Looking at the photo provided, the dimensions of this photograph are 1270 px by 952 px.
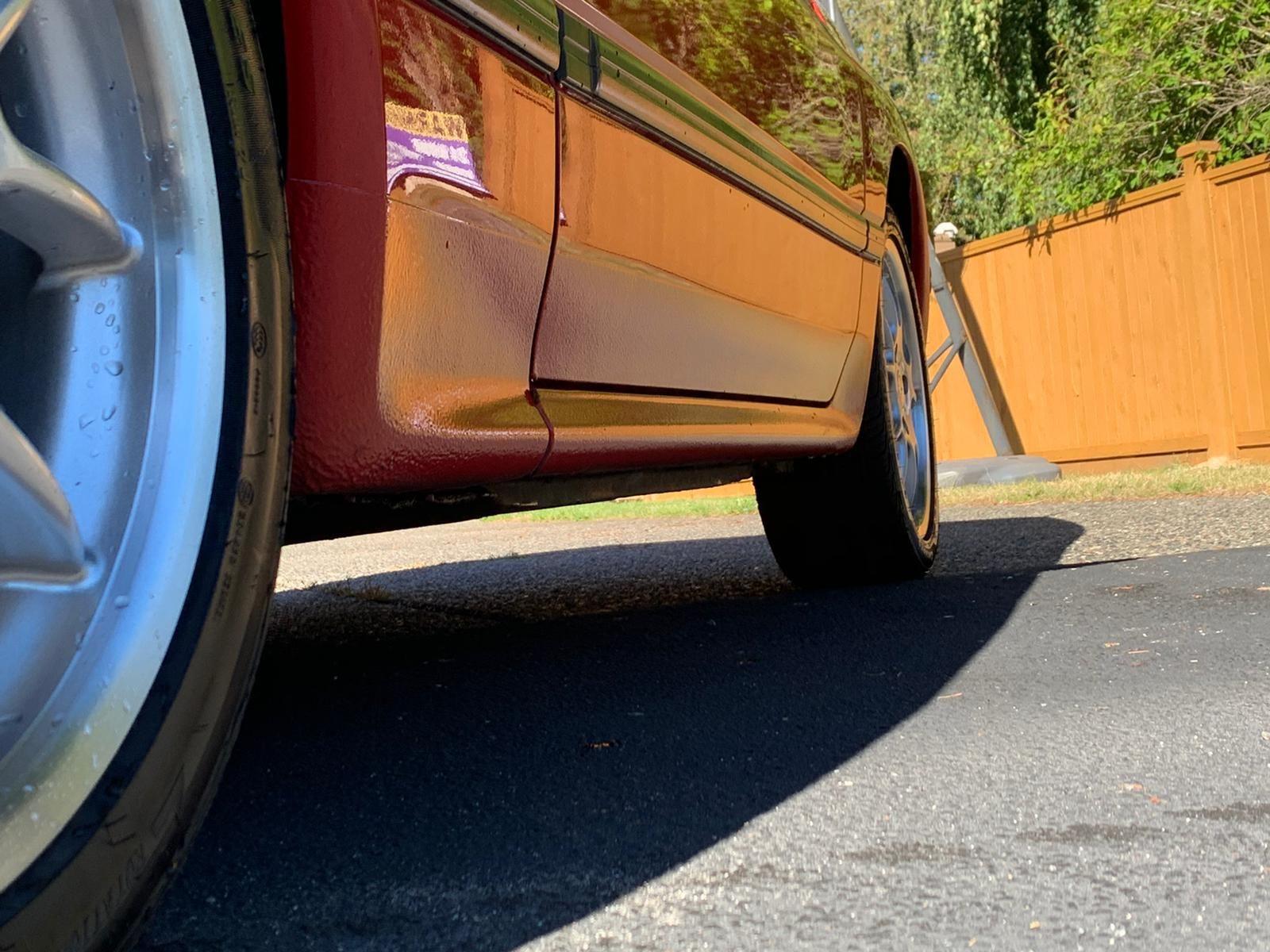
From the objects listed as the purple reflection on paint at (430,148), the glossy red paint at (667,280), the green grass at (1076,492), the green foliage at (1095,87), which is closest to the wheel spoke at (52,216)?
the purple reflection on paint at (430,148)

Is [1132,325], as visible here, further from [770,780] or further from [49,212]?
[49,212]

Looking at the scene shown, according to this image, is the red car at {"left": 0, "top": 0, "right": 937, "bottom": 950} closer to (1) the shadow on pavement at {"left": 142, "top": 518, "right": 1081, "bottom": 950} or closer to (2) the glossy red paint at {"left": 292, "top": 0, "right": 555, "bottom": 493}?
(2) the glossy red paint at {"left": 292, "top": 0, "right": 555, "bottom": 493}


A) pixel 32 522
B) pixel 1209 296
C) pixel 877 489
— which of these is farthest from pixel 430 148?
pixel 1209 296

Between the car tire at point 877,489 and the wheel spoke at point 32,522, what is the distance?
2704mm

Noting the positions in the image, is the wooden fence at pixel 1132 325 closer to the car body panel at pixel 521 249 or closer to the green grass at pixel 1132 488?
the green grass at pixel 1132 488

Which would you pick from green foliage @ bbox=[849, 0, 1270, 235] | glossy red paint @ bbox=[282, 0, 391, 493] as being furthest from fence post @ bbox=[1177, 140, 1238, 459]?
glossy red paint @ bbox=[282, 0, 391, 493]

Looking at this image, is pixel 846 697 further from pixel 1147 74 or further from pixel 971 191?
pixel 971 191

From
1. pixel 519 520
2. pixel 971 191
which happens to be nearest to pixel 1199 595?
pixel 519 520

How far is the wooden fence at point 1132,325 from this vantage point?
8.85 m

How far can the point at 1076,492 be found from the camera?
24.8 ft

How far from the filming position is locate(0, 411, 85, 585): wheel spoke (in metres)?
1.10

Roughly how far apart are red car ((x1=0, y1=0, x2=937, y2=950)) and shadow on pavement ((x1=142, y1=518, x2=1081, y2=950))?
327mm

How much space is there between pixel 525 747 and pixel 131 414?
1000 millimetres

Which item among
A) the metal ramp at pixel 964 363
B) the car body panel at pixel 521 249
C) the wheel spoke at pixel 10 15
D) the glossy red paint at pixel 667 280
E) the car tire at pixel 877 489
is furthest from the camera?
the metal ramp at pixel 964 363
